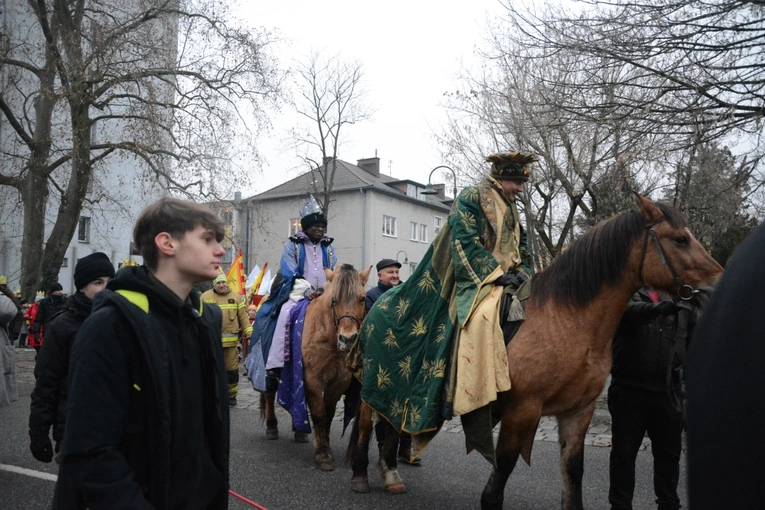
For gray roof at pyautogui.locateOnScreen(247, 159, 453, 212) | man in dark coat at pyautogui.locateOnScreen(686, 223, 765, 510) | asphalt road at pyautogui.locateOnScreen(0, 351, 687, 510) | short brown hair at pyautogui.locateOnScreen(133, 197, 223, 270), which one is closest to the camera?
man in dark coat at pyautogui.locateOnScreen(686, 223, 765, 510)

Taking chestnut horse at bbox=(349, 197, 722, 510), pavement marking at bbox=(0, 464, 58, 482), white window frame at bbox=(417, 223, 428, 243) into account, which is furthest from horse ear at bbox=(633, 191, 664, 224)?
white window frame at bbox=(417, 223, 428, 243)

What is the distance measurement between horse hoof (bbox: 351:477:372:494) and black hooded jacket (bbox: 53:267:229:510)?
134 inches

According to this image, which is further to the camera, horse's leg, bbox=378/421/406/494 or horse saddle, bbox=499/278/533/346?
horse's leg, bbox=378/421/406/494

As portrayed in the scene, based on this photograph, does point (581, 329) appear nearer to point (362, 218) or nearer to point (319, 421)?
point (319, 421)

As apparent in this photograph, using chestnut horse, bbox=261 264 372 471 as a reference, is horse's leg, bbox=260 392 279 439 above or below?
below

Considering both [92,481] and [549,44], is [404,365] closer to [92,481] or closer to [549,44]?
[92,481]

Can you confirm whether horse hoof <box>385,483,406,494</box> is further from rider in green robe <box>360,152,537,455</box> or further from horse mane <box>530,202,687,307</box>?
horse mane <box>530,202,687,307</box>

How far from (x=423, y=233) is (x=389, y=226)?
4406 mm

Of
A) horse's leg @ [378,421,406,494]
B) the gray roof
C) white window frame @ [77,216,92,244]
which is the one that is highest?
the gray roof

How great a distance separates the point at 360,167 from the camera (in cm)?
5069

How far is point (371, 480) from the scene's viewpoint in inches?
245

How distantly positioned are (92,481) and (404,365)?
327 cm

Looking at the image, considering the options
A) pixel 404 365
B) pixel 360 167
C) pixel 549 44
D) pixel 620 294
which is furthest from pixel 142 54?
pixel 360 167

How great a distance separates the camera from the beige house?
145 feet
